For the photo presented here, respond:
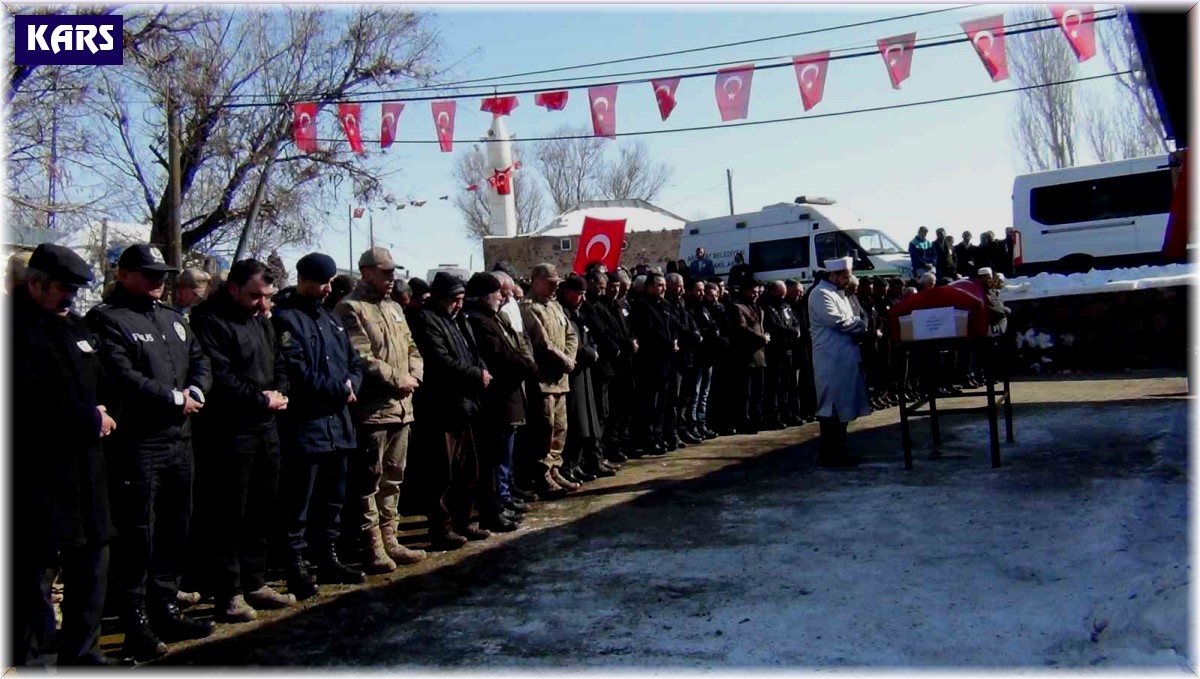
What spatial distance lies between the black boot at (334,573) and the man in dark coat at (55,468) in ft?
5.52

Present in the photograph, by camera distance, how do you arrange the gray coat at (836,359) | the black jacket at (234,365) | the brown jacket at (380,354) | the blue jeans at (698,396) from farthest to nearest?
the blue jeans at (698,396) < the gray coat at (836,359) < the brown jacket at (380,354) < the black jacket at (234,365)

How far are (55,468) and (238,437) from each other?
1.18 m

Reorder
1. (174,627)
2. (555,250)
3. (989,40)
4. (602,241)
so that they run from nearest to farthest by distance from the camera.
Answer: (174,627) → (989,40) → (602,241) → (555,250)

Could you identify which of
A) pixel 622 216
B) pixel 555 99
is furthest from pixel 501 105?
pixel 622 216

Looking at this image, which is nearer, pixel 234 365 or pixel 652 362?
pixel 234 365

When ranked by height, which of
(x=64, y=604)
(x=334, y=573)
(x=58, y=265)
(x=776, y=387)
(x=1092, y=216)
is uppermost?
(x=1092, y=216)

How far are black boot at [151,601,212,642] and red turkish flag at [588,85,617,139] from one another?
12.9 metres

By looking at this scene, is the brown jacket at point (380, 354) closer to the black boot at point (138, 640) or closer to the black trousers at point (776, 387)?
the black boot at point (138, 640)

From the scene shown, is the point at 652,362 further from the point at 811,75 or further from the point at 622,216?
the point at 622,216

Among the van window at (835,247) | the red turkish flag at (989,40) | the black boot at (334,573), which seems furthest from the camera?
the van window at (835,247)

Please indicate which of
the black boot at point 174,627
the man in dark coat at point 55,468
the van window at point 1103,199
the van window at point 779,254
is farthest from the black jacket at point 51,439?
the van window at point 779,254

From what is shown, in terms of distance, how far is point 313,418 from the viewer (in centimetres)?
569

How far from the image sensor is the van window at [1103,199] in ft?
66.7

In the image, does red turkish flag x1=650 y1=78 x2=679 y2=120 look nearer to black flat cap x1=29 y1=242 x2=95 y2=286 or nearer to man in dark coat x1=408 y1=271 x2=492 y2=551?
man in dark coat x1=408 y1=271 x2=492 y2=551
